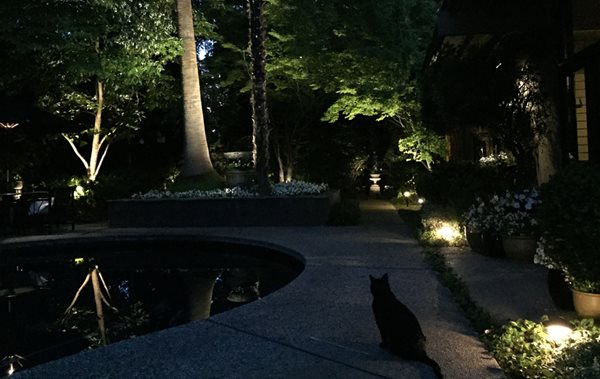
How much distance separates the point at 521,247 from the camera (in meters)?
6.95

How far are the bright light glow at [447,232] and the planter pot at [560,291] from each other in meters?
3.92

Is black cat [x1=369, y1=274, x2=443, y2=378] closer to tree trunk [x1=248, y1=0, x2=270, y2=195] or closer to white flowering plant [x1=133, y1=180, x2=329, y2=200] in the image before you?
white flowering plant [x1=133, y1=180, x2=329, y2=200]

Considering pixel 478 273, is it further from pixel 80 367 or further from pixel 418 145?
pixel 418 145

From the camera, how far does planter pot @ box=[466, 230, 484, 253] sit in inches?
299

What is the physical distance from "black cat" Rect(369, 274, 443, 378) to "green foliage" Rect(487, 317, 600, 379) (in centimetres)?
56

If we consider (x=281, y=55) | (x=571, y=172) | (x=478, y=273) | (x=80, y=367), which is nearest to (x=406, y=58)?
(x=281, y=55)

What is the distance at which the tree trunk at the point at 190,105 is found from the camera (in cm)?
1450

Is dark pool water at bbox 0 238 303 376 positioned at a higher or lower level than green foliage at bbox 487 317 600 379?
lower

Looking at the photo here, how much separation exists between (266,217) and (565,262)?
28.6ft

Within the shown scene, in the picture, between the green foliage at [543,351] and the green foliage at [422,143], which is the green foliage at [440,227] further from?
the green foliage at [422,143]

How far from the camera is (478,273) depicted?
6363mm

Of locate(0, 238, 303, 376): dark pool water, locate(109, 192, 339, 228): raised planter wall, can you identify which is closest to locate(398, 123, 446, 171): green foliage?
locate(109, 192, 339, 228): raised planter wall

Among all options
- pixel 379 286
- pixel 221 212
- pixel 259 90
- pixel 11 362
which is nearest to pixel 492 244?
pixel 379 286

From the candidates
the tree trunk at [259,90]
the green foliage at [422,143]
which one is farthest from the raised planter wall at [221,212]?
the green foliage at [422,143]
